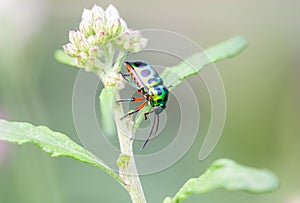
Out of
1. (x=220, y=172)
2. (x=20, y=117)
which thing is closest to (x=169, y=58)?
(x=20, y=117)

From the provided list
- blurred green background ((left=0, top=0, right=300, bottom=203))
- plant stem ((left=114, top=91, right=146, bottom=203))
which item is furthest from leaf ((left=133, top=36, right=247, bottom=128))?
blurred green background ((left=0, top=0, right=300, bottom=203))

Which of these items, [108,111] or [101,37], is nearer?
[108,111]

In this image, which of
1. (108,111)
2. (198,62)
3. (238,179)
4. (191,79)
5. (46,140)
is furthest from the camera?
(191,79)

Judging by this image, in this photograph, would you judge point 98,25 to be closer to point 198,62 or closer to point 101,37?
point 101,37

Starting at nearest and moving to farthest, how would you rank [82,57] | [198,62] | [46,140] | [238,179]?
[238,179] < [46,140] < [82,57] < [198,62]

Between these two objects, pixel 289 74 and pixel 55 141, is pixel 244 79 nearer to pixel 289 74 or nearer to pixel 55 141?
pixel 289 74

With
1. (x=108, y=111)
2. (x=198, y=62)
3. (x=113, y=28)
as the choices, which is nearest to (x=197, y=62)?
(x=198, y=62)

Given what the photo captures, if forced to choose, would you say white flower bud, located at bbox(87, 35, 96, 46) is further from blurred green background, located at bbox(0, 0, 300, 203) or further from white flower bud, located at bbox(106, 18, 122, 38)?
blurred green background, located at bbox(0, 0, 300, 203)
